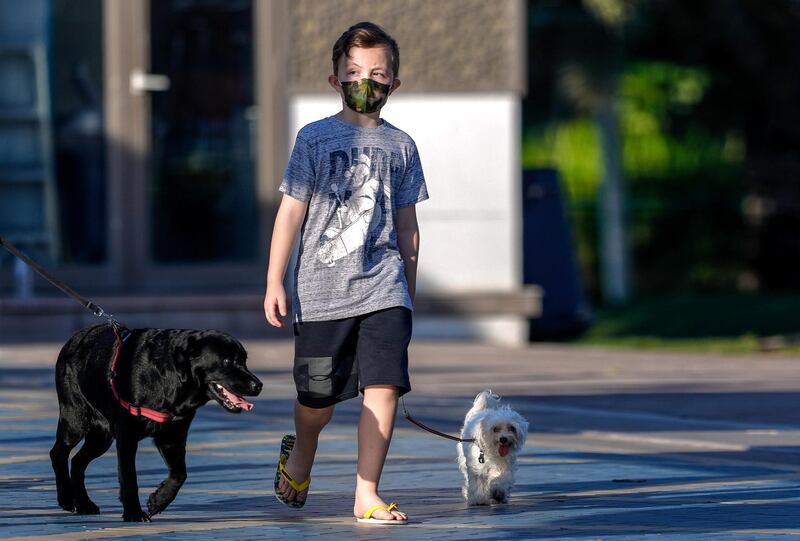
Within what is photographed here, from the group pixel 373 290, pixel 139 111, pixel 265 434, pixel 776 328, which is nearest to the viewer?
pixel 373 290

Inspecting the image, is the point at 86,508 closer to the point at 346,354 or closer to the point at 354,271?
the point at 346,354

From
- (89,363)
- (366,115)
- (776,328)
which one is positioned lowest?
(776,328)

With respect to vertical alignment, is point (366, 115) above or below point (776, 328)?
above

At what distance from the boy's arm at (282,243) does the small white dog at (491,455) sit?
112 centimetres

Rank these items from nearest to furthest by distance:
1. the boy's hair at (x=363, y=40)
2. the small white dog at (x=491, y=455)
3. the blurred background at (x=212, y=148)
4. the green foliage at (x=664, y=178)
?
the boy's hair at (x=363, y=40), the small white dog at (x=491, y=455), the blurred background at (x=212, y=148), the green foliage at (x=664, y=178)

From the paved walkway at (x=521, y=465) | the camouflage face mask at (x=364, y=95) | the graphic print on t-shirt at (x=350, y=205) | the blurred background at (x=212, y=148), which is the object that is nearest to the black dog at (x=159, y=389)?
the paved walkway at (x=521, y=465)

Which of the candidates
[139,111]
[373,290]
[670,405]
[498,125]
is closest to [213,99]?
[139,111]

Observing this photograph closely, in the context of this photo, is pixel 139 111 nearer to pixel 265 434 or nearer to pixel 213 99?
pixel 213 99

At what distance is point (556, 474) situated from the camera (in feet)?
25.7

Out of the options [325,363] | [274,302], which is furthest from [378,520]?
[274,302]

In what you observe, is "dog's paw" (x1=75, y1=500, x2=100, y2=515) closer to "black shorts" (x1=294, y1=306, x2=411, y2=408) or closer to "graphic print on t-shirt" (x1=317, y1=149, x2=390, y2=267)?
"black shorts" (x1=294, y1=306, x2=411, y2=408)

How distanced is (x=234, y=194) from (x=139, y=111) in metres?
1.37

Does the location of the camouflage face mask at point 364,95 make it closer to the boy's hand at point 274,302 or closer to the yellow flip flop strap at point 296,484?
the boy's hand at point 274,302

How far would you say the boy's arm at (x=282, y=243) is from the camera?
6.21m
